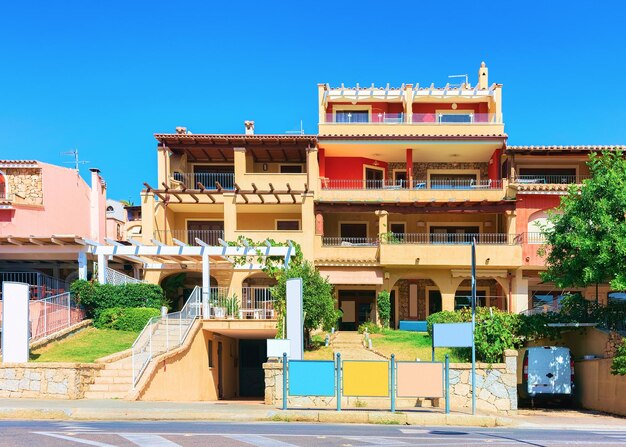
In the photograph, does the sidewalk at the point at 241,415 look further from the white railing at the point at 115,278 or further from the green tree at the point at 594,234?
the white railing at the point at 115,278

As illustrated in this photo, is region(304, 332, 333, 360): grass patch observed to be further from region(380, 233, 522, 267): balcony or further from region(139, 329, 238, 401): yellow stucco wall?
region(380, 233, 522, 267): balcony

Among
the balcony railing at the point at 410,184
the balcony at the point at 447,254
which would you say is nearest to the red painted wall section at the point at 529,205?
the balcony at the point at 447,254

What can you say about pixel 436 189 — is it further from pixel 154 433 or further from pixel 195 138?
pixel 154 433

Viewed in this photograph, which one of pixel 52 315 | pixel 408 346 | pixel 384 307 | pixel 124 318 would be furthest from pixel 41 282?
pixel 408 346

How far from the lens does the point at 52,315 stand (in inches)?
922

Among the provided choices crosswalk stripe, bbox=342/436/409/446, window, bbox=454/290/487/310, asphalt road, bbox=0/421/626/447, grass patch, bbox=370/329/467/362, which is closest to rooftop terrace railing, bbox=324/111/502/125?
window, bbox=454/290/487/310

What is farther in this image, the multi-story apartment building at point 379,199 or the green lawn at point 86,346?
the multi-story apartment building at point 379,199

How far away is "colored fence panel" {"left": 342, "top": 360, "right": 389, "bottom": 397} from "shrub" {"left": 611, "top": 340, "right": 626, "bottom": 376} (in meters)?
7.18

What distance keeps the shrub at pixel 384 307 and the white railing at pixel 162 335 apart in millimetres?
10272

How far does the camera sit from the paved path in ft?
76.0

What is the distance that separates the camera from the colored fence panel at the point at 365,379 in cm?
1495

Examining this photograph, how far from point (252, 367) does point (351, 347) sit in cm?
884

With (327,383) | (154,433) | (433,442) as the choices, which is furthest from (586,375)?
(154,433)

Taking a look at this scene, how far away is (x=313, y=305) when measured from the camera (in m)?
24.7
